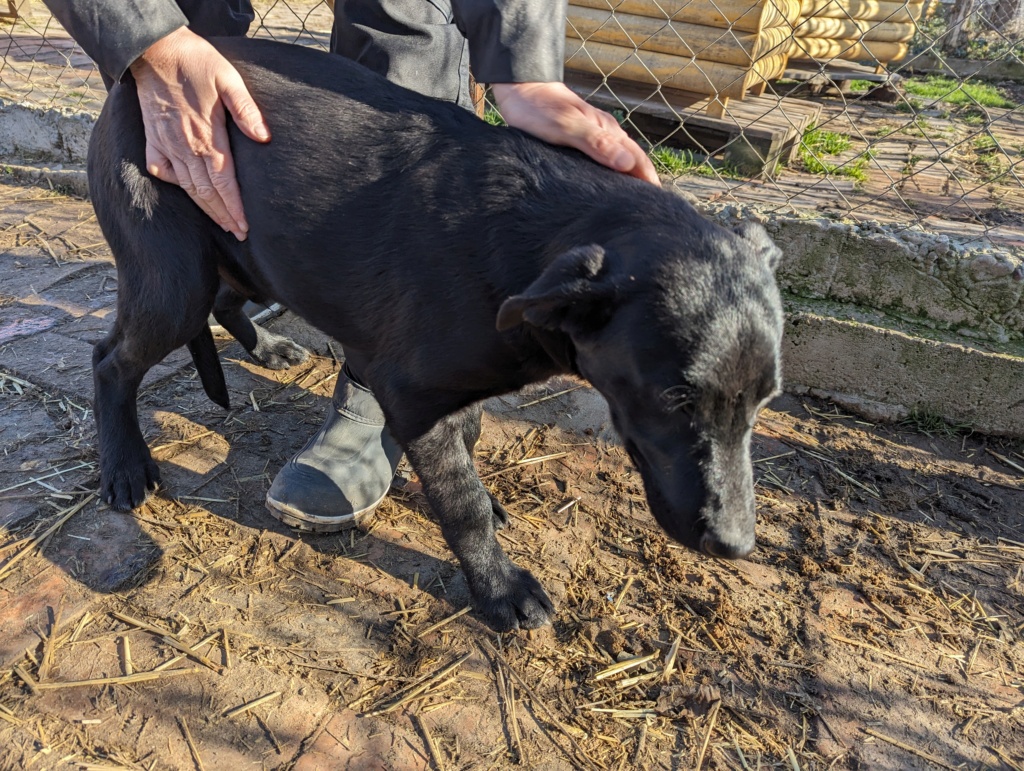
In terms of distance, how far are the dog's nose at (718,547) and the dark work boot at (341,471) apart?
1205 millimetres

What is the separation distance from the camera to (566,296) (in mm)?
1670

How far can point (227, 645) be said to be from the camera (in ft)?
6.86

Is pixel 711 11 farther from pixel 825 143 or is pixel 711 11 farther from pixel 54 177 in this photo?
pixel 54 177

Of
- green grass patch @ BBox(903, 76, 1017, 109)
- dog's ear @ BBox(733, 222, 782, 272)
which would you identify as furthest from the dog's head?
green grass patch @ BBox(903, 76, 1017, 109)

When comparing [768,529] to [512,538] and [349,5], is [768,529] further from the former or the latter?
[349,5]

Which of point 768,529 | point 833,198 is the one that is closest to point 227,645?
point 768,529

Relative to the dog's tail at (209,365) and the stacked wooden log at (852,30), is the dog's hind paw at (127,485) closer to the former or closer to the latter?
the dog's tail at (209,365)

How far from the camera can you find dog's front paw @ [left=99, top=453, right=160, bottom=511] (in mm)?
2512

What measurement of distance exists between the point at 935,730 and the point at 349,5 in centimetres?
278

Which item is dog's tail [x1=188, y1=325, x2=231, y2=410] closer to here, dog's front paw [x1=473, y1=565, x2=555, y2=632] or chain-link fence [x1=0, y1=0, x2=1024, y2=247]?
dog's front paw [x1=473, y1=565, x2=555, y2=632]

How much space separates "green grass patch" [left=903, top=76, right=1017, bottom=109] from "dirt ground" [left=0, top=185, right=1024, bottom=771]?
21.8 feet

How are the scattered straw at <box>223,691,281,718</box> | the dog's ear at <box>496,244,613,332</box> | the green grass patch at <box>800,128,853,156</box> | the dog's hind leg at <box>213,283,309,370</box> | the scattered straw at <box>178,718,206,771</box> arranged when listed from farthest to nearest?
the green grass patch at <box>800,128,853,156</box>
the dog's hind leg at <box>213,283,309,370</box>
the scattered straw at <box>223,691,281,718</box>
the scattered straw at <box>178,718,206,771</box>
the dog's ear at <box>496,244,613,332</box>

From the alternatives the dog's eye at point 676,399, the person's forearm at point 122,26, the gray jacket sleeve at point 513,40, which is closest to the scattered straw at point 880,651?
the dog's eye at point 676,399

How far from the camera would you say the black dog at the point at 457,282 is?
5.69ft
